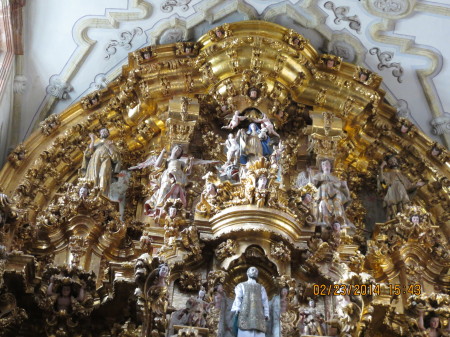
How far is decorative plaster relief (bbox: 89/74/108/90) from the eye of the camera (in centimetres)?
1203

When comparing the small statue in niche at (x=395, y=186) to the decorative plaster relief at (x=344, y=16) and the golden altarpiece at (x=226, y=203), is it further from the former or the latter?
the decorative plaster relief at (x=344, y=16)

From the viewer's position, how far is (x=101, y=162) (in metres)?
10.5

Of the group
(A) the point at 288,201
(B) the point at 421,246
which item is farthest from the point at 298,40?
(B) the point at 421,246

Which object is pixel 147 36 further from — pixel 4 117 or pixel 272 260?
pixel 272 260

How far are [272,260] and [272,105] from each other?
3.37 m

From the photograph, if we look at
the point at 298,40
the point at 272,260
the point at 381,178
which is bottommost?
the point at 272,260

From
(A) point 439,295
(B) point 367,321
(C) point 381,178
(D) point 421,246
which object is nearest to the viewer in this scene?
(B) point 367,321

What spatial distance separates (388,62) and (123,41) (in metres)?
4.42

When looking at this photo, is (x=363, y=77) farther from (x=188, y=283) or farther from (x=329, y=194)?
(x=188, y=283)

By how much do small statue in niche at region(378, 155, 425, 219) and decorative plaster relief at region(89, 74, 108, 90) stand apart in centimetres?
468

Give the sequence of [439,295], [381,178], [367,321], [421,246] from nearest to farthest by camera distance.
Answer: [367,321] → [439,295] → [421,246] → [381,178]

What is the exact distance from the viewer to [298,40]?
457 inches
